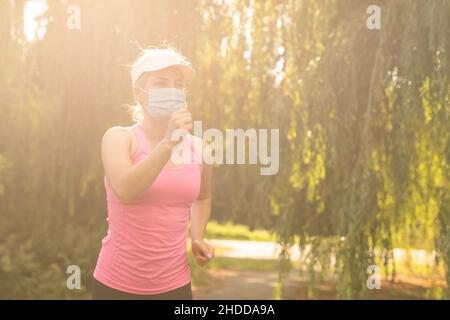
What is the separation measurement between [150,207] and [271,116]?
147 inches

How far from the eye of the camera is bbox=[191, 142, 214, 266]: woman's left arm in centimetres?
230

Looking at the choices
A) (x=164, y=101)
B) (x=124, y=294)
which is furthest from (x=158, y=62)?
(x=124, y=294)

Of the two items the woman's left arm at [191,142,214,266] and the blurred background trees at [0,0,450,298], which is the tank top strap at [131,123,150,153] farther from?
the blurred background trees at [0,0,450,298]

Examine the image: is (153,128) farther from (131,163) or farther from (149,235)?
(149,235)

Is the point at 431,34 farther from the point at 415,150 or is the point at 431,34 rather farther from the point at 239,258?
the point at 239,258

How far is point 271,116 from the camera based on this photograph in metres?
5.72

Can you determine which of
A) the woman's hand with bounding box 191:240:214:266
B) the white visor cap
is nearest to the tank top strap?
the white visor cap

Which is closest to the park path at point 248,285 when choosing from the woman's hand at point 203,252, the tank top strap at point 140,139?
the woman's hand at point 203,252

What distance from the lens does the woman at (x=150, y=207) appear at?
2078 millimetres

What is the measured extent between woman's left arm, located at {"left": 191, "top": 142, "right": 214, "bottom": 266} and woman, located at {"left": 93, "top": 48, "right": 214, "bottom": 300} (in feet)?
0.34

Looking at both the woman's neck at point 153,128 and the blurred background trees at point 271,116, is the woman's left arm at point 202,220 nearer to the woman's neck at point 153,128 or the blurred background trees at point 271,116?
the woman's neck at point 153,128

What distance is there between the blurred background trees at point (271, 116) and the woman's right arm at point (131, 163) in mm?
2737

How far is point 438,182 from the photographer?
5.25 m

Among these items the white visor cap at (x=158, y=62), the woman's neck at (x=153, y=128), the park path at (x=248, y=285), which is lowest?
the park path at (x=248, y=285)
